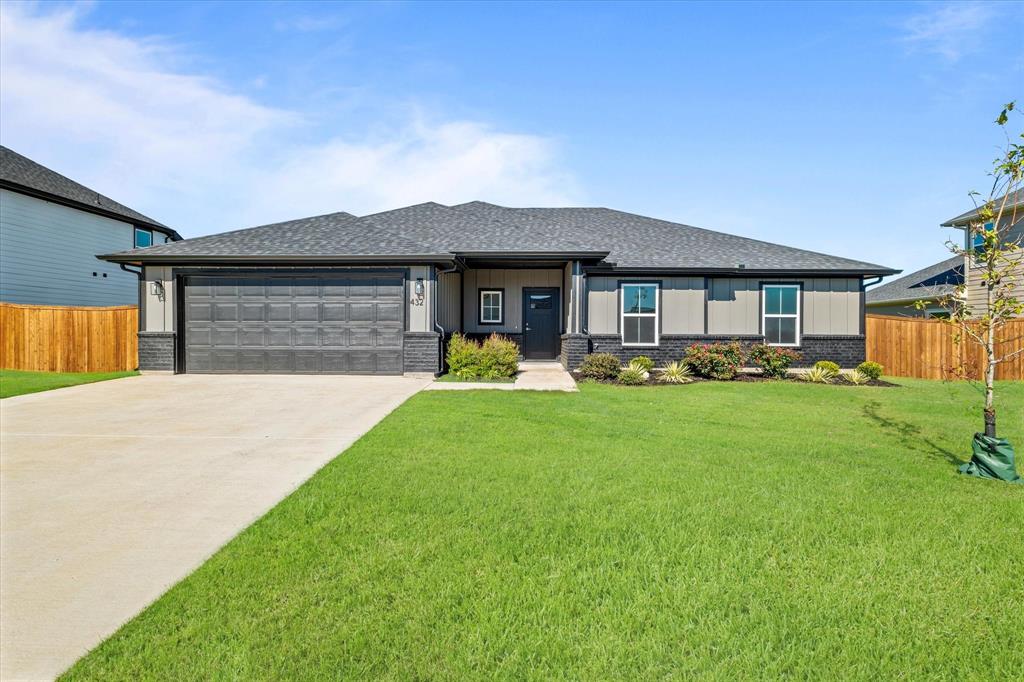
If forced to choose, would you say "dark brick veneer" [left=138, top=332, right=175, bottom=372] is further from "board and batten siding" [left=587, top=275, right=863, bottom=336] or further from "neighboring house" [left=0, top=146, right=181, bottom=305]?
"board and batten siding" [left=587, top=275, right=863, bottom=336]

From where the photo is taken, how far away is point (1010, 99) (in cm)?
557

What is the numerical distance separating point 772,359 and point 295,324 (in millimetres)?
12321

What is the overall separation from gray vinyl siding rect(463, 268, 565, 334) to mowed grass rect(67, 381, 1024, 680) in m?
11.1

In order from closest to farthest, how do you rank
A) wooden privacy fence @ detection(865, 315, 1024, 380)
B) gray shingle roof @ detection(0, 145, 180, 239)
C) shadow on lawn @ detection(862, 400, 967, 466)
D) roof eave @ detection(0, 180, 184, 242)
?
shadow on lawn @ detection(862, 400, 967, 466)
wooden privacy fence @ detection(865, 315, 1024, 380)
roof eave @ detection(0, 180, 184, 242)
gray shingle roof @ detection(0, 145, 180, 239)

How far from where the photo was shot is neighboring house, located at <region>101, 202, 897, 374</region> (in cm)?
1314

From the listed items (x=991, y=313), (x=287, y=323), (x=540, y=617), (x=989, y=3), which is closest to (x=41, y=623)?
(x=540, y=617)

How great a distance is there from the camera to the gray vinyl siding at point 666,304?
48.8ft

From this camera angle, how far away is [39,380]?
12461mm

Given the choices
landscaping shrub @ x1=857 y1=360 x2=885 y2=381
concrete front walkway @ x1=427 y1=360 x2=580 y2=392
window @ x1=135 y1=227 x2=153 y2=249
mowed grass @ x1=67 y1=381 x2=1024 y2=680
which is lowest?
mowed grass @ x1=67 y1=381 x2=1024 y2=680

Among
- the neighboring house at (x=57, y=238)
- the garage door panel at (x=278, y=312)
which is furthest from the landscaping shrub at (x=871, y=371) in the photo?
the neighboring house at (x=57, y=238)

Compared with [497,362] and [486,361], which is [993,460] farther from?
[486,361]

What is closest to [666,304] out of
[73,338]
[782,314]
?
[782,314]

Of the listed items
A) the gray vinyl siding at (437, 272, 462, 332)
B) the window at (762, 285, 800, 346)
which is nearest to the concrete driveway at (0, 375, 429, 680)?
the gray vinyl siding at (437, 272, 462, 332)

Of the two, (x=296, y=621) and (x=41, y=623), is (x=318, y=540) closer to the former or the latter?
(x=296, y=621)
